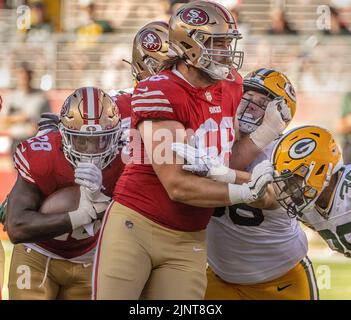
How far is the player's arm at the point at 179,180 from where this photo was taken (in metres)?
3.80

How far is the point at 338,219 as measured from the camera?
4.14 m

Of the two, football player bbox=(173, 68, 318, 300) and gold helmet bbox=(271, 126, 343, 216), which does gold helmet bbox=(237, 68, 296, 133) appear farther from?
gold helmet bbox=(271, 126, 343, 216)

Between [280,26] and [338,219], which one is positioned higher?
[338,219]

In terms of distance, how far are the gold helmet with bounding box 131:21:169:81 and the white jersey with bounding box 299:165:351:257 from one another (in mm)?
1242

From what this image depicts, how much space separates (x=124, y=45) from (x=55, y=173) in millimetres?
5471

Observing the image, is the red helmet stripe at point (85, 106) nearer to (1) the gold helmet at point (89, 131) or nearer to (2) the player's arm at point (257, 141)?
(1) the gold helmet at point (89, 131)

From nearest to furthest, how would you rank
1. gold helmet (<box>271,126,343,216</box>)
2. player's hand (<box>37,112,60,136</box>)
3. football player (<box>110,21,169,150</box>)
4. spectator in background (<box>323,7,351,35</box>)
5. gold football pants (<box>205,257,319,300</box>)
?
gold helmet (<box>271,126,343,216</box>) → gold football pants (<box>205,257,319,300</box>) → player's hand (<box>37,112,60,136</box>) → football player (<box>110,21,169,150</box>) → spectator in background (<box>323,7,351,35</box>)

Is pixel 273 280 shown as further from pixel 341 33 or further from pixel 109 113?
pixel 341 33

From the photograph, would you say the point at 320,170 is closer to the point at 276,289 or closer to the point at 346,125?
the point at 276,289

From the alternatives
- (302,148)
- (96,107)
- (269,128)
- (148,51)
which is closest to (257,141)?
(269,128)

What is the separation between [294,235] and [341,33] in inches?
200

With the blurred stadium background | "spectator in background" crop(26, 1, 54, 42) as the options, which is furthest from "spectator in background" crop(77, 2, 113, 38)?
"spectator in background" crop(26, 1, 54, 42)

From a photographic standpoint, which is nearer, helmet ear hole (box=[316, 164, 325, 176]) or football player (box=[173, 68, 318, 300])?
helmet ear hole (box=[316, 164, 325, 176])

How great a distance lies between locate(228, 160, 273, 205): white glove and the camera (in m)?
3.79
